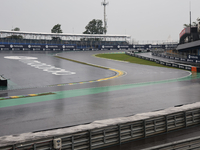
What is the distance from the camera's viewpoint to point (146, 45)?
101 m

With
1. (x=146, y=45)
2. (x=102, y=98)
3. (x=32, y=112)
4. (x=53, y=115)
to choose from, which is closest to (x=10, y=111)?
(x=32, y=112)

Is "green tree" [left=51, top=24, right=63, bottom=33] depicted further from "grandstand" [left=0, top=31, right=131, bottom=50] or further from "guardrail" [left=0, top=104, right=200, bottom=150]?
"guardrail" [left=0, top=104, right=200, bottom=150]

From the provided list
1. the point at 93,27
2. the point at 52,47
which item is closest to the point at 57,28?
the point at 93,27

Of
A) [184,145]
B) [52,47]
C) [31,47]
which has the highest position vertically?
[52,47]

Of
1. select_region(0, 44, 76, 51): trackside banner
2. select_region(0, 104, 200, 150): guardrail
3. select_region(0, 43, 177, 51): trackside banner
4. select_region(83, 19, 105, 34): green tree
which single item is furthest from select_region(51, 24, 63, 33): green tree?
select_region(0, 104, 200, 150): guardrail

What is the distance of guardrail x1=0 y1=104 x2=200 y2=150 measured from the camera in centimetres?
756

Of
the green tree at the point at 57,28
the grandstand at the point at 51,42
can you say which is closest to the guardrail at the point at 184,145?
the grandstand at the point at 51,42

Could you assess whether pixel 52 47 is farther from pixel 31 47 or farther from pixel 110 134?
pixel 110 134

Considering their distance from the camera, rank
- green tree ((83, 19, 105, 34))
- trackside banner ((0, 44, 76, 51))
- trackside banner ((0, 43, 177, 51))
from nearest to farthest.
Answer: trackside banner ((0, 44, 76, 51)) → trackside banner ((0, 43, 177, 51)) → green tree ((83, 19, 105, 34))

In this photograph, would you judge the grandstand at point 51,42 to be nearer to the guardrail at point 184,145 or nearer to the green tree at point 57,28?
the green tree at point 57,28

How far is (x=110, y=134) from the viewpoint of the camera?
9164 mm

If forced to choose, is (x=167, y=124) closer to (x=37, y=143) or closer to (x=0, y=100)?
(x=37, y=143)

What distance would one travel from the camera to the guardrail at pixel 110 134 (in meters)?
7.56

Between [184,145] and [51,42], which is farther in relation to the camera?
[51,42]
